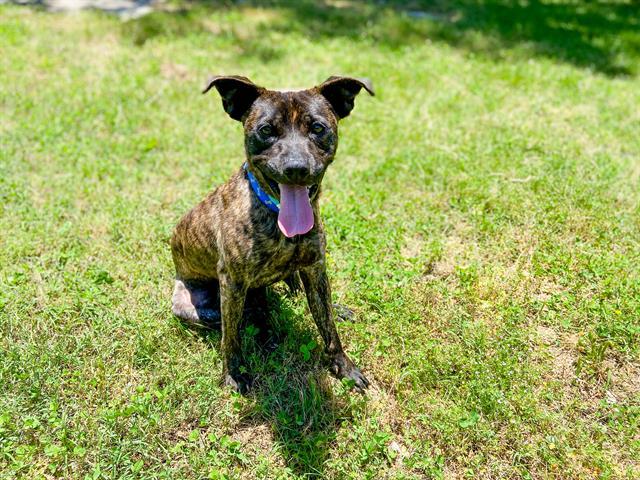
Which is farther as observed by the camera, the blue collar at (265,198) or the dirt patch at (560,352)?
the dirt patch at (560,352)

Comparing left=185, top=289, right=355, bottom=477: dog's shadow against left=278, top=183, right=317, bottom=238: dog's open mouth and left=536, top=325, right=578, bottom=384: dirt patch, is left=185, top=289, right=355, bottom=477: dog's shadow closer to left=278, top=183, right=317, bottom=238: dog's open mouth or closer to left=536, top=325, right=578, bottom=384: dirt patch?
left=278, top=183, right=317, bottom=238: dog's open mouth

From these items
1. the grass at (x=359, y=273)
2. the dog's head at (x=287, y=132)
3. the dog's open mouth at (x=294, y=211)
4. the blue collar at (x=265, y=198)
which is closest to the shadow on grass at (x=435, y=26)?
the grass at (x=359, y=273)

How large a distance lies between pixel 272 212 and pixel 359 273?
144cm

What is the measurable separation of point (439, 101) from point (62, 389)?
5493mm

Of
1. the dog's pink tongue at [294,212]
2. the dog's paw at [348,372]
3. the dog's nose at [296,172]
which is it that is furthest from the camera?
the dog's paw at [348,372]

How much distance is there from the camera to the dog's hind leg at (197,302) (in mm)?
3771

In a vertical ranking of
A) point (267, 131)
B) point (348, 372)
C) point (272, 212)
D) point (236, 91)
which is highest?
point (236, 91)

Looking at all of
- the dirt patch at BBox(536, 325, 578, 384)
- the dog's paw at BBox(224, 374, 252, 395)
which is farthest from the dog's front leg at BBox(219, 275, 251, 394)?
the dirt patch at BBox(536, 325, 578, 384)

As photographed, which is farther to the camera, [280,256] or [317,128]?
[280,256]

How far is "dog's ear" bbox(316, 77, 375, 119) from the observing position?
307 cm

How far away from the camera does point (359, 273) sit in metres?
4.32

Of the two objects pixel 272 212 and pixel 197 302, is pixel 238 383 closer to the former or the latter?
pixel 197 302

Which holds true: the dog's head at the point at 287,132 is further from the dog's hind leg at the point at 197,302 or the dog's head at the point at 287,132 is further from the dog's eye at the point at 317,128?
the dog's hind leg at the point at 197,302

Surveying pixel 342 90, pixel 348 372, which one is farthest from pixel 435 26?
pixel 348 372
